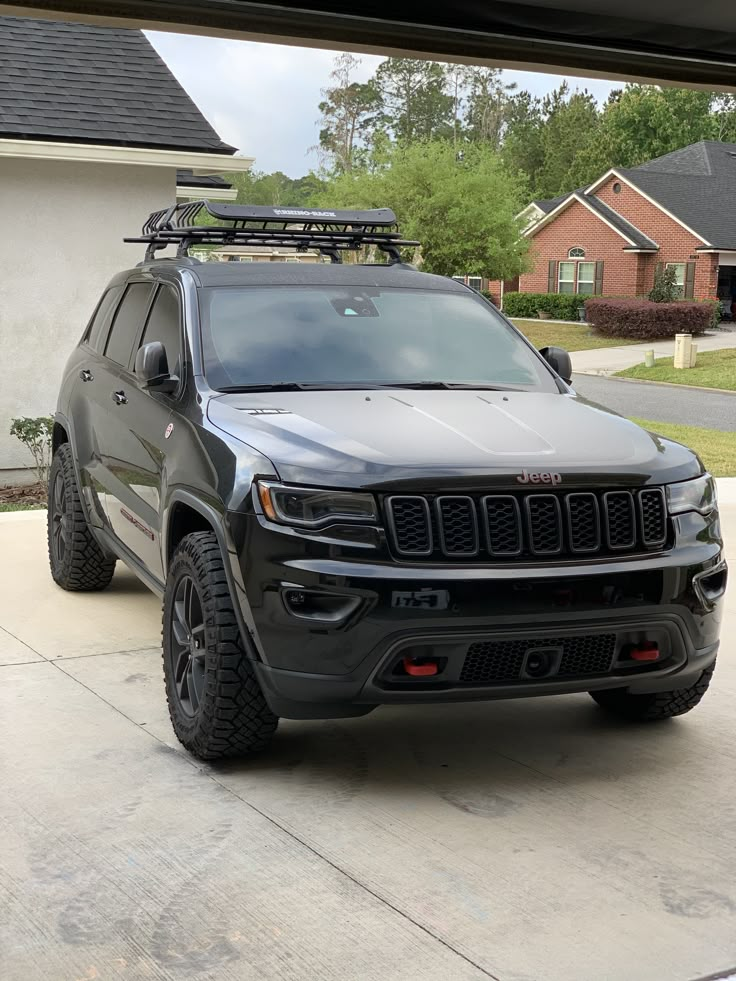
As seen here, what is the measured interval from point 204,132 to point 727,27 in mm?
10029

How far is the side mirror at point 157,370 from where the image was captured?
5.99m

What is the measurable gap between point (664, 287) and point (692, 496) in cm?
4660

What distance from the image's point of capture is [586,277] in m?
57.3

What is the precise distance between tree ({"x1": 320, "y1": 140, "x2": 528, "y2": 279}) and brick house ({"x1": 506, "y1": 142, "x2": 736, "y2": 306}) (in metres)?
2.97

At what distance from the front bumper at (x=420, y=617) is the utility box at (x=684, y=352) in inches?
1279

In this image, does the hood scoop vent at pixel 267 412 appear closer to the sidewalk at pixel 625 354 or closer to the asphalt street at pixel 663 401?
the asphalt street at pixel 663 401

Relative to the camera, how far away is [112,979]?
3.62 m


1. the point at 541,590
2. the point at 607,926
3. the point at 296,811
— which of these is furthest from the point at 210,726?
the point at 607,926

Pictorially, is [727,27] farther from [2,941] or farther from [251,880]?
[2,941]

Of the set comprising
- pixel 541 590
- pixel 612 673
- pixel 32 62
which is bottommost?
pixel 612 673

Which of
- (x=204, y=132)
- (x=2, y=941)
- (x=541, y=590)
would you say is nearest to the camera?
(x=2, y=941)

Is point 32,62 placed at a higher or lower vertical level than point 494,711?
higher

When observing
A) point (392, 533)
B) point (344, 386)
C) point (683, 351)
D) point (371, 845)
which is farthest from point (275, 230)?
point (683, 351)

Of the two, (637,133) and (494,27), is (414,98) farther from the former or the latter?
(494,27)
